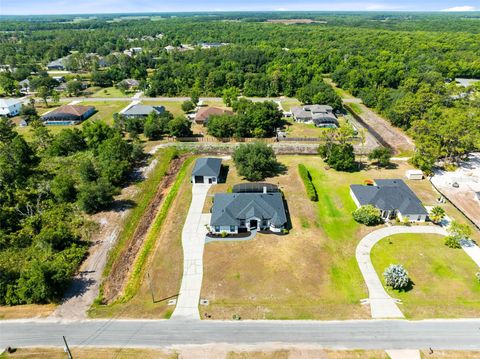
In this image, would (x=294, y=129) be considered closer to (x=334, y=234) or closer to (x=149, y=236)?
(x=334, y=234)

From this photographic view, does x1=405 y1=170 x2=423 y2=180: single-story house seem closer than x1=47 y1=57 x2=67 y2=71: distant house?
Yes

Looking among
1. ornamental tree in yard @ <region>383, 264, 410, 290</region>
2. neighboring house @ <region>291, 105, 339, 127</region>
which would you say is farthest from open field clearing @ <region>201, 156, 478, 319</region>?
neighboring house @ <region>291, 105, 339, 127</region>

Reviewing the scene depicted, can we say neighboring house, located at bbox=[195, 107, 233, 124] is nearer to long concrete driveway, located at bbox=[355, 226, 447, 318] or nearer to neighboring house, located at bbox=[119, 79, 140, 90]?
neighboring house, located at bbox=[119, 79, 140, 90]

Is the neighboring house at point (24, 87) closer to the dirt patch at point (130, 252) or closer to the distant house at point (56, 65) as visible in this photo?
the distant house at point (56, 65)

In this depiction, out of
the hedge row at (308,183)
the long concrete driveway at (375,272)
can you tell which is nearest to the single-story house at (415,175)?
the long concrete driveway at (375,272)

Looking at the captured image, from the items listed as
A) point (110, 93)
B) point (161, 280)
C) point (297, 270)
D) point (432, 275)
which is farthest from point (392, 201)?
point (110, 93)
